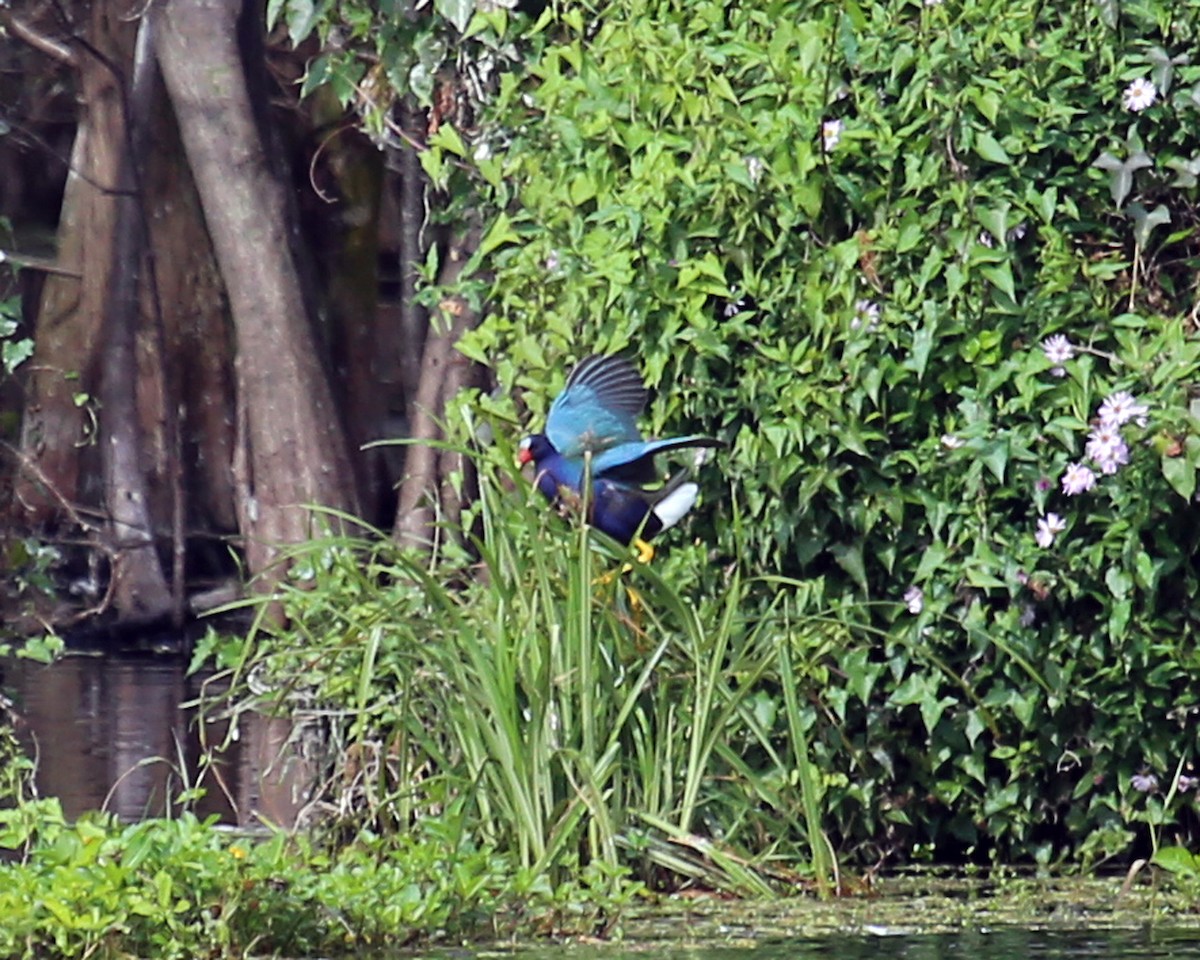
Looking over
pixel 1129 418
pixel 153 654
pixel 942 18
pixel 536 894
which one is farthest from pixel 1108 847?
pixel 153 654

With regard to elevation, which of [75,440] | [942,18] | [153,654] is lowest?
[153,654]

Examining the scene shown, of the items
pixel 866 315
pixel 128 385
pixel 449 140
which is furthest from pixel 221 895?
pixel 128 385

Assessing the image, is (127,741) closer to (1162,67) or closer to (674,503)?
(674,503)

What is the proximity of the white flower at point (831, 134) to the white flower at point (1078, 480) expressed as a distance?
887 mm

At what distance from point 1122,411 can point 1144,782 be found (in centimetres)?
87

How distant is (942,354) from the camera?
5863 mm

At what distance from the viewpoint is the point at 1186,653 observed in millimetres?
5871

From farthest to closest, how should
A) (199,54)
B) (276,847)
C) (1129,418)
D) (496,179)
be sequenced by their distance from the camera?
(199,54)
(496,179)
(1129,418)
(276,847)

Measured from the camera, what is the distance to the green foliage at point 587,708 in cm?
547

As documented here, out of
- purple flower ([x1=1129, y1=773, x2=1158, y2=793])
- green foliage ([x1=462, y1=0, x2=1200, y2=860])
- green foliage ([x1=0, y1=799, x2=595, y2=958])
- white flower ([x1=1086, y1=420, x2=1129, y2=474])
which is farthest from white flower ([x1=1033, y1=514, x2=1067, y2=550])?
green foliage ([x1=0, y1=799, x2=595, y2=958])

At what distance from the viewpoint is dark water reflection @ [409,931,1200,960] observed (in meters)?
4.84

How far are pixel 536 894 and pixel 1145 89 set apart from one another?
2235 mm

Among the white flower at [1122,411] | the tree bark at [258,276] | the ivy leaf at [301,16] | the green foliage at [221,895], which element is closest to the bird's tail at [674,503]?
the white flower at [1122,411]

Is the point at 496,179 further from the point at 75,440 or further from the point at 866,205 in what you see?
the point at 75,440
